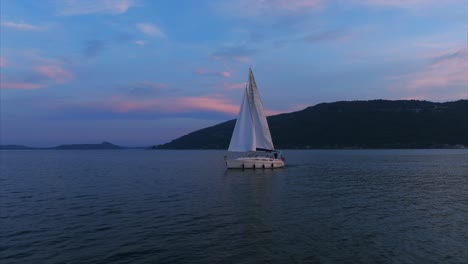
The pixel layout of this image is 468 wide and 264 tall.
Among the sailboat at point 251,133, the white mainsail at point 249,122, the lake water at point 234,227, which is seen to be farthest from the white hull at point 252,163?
the lake water at point 234,227

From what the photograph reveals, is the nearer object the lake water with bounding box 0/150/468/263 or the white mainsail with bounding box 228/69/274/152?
the lake water with bounding box 0/150/468/263

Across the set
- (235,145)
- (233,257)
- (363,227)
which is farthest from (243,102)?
(233,257)

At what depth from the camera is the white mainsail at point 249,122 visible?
2894 inches

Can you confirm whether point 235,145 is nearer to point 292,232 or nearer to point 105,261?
point 292,232

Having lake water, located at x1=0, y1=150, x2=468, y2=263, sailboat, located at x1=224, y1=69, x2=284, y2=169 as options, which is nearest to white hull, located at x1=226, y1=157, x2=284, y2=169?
sailboat, located at x1=224, y1=69, x2=284, y2=169

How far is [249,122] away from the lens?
7350cm

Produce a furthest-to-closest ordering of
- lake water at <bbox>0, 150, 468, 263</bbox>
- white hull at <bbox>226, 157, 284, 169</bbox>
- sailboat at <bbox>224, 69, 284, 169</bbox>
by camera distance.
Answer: white hull at <bbox>226, 157, 284, 169</bbox> → sailboat at <bbox>224, 69, 284, 169</bbox> → lake water at <bbox>0, 150, 468, 263</bbox>

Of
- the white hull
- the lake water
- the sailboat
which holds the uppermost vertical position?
the sailboat

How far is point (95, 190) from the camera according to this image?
150 ft

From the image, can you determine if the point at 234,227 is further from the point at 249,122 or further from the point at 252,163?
the point at 252,163

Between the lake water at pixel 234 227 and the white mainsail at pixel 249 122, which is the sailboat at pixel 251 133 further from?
the lake water at pixel 234 227

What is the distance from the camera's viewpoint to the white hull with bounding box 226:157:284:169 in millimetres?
75819

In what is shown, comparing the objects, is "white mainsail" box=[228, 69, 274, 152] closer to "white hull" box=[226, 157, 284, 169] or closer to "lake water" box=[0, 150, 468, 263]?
"white hull" box=[226, 157, 284, 169]

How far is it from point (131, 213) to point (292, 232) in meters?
14.4
